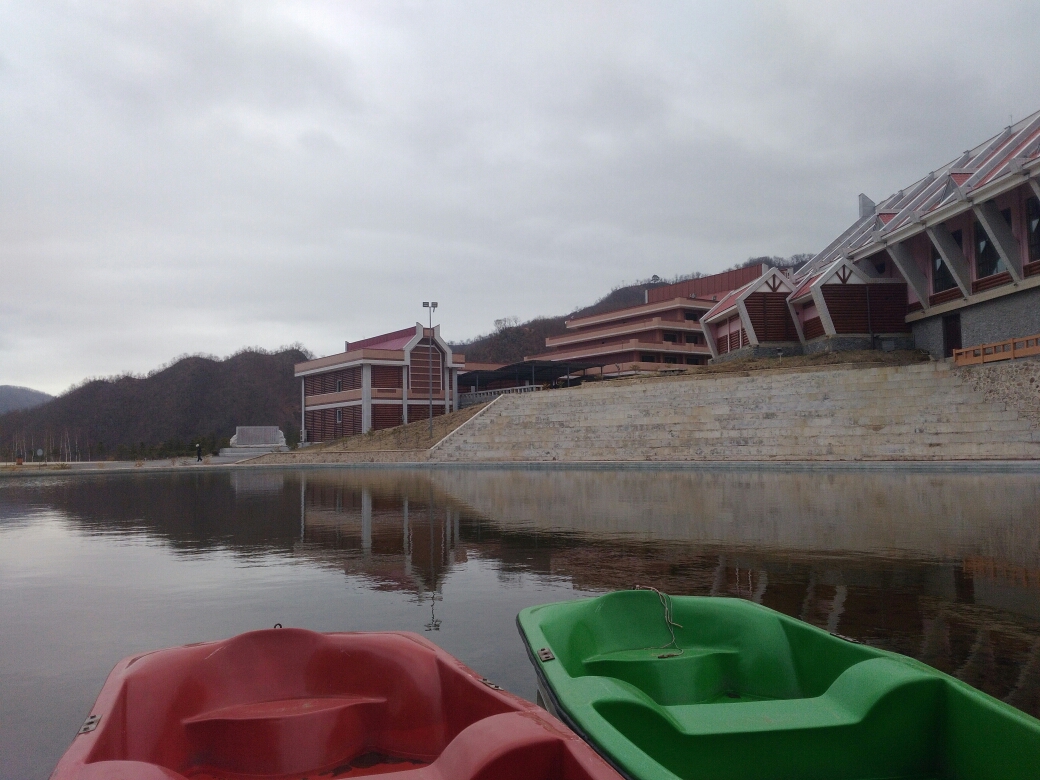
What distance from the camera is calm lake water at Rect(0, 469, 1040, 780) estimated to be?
18.1 feet

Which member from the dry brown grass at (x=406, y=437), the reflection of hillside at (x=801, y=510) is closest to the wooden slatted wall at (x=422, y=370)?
the dry brown grass at (x=406, y=437)

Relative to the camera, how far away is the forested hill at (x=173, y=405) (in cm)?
10081

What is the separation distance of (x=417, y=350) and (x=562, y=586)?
47.9 m

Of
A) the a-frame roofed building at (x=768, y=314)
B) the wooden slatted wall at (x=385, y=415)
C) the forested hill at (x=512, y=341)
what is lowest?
the wooden slatted wall at (x=385, y=415)

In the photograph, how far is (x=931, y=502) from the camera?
1523cm

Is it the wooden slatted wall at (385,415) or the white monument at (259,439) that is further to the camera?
the white monument at (259,439)

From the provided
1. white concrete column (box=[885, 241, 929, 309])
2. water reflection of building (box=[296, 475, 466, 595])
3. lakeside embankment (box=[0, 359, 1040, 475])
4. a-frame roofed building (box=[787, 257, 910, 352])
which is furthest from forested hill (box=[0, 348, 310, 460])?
water reflection of building (box=[296, 475, 466, 595])

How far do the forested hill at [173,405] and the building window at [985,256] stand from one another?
285ft

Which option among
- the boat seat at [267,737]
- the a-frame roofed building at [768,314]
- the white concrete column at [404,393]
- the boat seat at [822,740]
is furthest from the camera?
the white concrete column at [404,393]

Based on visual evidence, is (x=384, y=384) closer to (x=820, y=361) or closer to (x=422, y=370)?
(x=422, y=370)

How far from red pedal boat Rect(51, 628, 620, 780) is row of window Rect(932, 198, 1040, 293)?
33.0 metres

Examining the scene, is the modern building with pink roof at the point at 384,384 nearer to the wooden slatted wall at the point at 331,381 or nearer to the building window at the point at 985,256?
the wooden slatted wall at the point at 331,381

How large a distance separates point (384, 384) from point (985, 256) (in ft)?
120

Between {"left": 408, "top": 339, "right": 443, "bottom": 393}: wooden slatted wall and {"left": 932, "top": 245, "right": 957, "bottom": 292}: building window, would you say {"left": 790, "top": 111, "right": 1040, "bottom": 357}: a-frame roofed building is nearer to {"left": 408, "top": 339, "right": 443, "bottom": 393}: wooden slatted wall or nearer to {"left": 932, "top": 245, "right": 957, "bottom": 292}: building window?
{"left": 932, "top": 245, "right": 957, "bottom": 292}: building window
